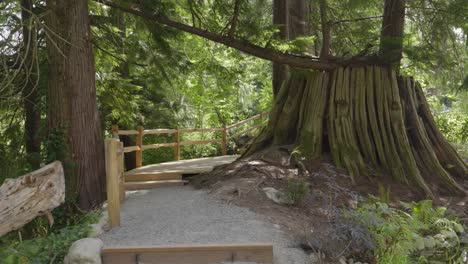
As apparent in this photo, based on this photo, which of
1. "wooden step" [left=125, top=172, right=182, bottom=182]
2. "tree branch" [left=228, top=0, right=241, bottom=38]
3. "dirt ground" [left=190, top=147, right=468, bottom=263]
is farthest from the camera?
"wooden step" [left=125, top=172, right=182, bottom=182]

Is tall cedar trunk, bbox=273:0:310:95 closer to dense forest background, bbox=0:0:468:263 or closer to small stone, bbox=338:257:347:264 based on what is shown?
dense forest background, bbox=0:0:468:263

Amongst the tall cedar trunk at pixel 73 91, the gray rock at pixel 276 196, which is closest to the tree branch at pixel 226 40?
the tall cedar trunk at pixel 73 91

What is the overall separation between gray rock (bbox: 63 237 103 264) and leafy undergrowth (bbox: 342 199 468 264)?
2.95 metres

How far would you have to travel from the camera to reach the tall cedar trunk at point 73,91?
7.80 meters

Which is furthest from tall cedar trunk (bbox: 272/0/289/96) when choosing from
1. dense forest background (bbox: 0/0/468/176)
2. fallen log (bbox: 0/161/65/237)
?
fallen log (bbox: 0/161/65/237)

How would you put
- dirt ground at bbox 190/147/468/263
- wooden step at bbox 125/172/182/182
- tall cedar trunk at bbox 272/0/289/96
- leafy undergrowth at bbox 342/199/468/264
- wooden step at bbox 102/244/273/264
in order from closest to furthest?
1. wooden step at bbox 102/244/273/264
2. leafy undergrowth at bbox 342/199/468/264
3. dirt ground at bbox 190/147/468/263
4. wooden step at bbox 125/172/182/182
5. tall cedar trunk at bbox 272/0/289/96

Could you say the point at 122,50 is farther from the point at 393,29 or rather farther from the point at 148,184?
the point at 393,29

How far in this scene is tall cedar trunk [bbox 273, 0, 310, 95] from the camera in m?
12.1

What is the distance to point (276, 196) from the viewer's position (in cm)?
755

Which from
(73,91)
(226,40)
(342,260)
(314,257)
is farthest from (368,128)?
(73,91)

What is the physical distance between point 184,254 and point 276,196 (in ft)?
8.00

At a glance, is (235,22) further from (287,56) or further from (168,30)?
(168,30)

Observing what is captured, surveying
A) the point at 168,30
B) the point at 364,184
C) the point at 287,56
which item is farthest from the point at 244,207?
the point at 168,30

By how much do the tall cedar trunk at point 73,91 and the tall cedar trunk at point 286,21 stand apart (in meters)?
5.34
